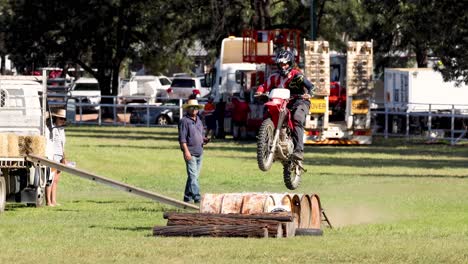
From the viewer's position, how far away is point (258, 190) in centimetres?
3003

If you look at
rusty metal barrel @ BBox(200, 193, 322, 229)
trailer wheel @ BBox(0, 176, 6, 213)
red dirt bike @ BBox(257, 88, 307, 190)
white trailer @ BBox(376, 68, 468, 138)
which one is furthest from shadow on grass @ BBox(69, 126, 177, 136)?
rusty metal barrel @ BBox(200, 193, 322, 229)

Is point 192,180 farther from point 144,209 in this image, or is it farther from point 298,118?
point 298,118

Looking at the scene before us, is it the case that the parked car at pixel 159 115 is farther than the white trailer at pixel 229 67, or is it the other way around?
the parked car at pixel 159 115

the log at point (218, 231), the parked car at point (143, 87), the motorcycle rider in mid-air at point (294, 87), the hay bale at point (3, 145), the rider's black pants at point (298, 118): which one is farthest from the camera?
the parked car at point (143, 87)

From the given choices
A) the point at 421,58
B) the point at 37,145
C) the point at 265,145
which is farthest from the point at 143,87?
the point at 265,145

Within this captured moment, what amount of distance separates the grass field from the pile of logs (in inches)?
9.3

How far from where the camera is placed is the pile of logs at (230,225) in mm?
18609

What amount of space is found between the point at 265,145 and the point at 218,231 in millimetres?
3301

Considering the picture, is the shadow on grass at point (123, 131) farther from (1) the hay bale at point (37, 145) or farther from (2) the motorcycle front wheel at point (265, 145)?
(2) the motorcycle front wheel at point (265, 145)

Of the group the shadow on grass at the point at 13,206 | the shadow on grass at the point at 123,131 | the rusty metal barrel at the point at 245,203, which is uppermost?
the rusty metal barrel at the point at 245,203

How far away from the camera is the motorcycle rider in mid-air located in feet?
71.2

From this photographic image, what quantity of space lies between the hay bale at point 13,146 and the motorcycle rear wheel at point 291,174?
466 centimetres

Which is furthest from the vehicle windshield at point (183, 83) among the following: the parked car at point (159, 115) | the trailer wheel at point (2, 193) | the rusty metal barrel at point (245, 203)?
the rusty metal barrel at point (245, 203)

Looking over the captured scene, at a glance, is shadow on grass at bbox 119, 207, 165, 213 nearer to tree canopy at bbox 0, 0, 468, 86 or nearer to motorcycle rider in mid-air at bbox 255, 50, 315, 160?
motorcycle rider in mid-air at bbox 255, 50, 315, 160
